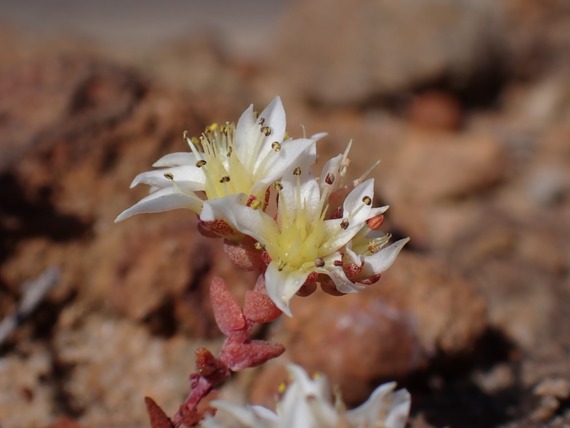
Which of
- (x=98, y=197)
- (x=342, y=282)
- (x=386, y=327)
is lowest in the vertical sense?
(x=386, y=327)

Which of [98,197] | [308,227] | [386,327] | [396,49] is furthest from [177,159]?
[396,49]

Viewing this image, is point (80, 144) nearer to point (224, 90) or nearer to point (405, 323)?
point (405, 323)

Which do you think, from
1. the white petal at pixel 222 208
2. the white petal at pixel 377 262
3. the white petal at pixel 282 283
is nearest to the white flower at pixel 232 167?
the white petal at pixel 222 208

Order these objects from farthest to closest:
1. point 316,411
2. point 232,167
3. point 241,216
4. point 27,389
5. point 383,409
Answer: point 27,389 → point 232,167 → point 241,216 → point 383,409 → point 316,411

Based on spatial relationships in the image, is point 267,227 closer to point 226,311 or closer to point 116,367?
point 226,311

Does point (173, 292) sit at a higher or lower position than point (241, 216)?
lower
